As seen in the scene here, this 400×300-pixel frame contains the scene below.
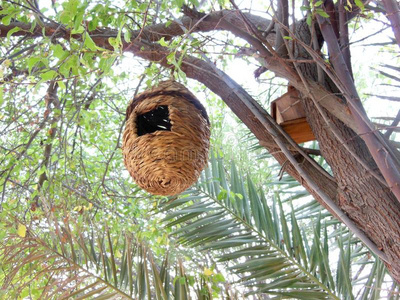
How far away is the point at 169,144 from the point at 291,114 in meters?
0.47

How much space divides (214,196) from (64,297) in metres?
0.87

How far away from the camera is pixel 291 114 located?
60.9 inches

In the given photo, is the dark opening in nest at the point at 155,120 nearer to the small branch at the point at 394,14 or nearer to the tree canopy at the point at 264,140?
the tree canopy at the point at 264,140

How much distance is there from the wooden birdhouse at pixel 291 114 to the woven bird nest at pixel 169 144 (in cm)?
28

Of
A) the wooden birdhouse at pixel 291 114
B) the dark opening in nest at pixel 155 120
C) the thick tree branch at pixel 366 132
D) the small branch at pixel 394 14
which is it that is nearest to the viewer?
the small branch at pixel 394 14

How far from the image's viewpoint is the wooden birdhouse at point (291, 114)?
1546 millimetres

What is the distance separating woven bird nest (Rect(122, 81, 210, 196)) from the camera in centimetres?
129

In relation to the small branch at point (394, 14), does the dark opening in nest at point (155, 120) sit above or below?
above

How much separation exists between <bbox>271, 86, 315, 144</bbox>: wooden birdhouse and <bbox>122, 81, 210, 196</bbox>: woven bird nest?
11.2 inches

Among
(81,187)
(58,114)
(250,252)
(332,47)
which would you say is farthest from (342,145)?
(81,187)

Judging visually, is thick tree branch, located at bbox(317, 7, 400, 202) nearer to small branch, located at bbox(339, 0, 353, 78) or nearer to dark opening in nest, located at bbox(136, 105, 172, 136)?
small branch, located at bbox(339, 0, 353, 78)

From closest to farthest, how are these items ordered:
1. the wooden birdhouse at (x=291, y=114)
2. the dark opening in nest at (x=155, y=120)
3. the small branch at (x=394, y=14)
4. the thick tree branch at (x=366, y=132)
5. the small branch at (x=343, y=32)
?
the small branch at (x=394, y=14) → the thick tree branch at (x=366, y=132) → the small branch at (x=343, y=32) → the wooden birdhouse at (x=291, y=114) → the dark opening in nest at (x=155, y=120)

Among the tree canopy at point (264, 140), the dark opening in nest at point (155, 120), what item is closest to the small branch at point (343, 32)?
the tree canopy at point (264, 140)

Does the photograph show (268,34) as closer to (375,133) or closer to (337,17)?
(337,17)
